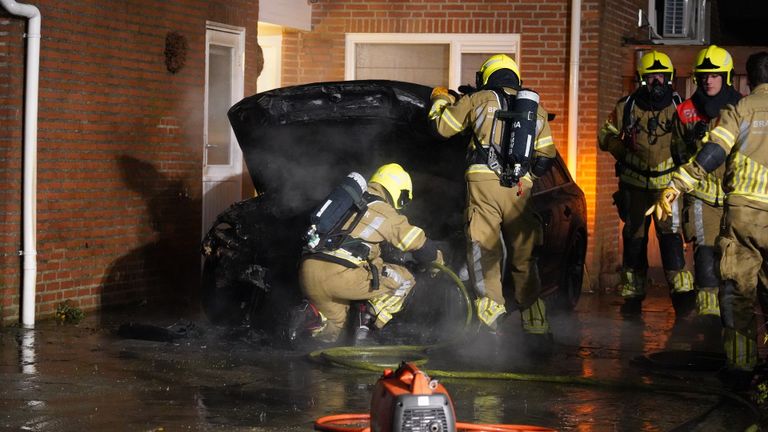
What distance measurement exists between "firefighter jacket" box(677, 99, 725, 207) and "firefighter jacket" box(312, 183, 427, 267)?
2418 mm

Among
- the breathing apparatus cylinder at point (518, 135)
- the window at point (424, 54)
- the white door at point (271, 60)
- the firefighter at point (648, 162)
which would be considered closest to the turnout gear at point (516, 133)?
the breathing apparatus cylinder at point (518, 135)

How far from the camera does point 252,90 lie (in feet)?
41.6

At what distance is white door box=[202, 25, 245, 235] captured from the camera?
12.2 meters

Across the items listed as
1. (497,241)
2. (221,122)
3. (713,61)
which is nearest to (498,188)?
(497,241)

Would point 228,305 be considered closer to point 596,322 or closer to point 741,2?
point 596,322

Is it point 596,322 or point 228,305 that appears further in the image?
point 596,322

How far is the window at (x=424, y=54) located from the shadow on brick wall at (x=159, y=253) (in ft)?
9.78

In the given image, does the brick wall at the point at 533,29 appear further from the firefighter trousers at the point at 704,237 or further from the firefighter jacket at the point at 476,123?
the firefighter jacket at the point at 476,123

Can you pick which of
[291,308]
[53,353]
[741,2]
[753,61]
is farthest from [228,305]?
[741,2]

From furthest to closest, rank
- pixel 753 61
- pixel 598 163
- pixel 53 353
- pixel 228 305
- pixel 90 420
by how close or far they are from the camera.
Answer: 1. pixel 598 163
2. pixel 228 305
3. pixel 53 353
4. pixel 753 61
5. pixel 90 420

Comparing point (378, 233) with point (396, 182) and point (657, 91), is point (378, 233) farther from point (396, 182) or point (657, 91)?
point (657, 91)

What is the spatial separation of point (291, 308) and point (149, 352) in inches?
39.7

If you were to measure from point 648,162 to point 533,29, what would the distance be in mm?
3335

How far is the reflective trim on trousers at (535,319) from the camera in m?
8.91
